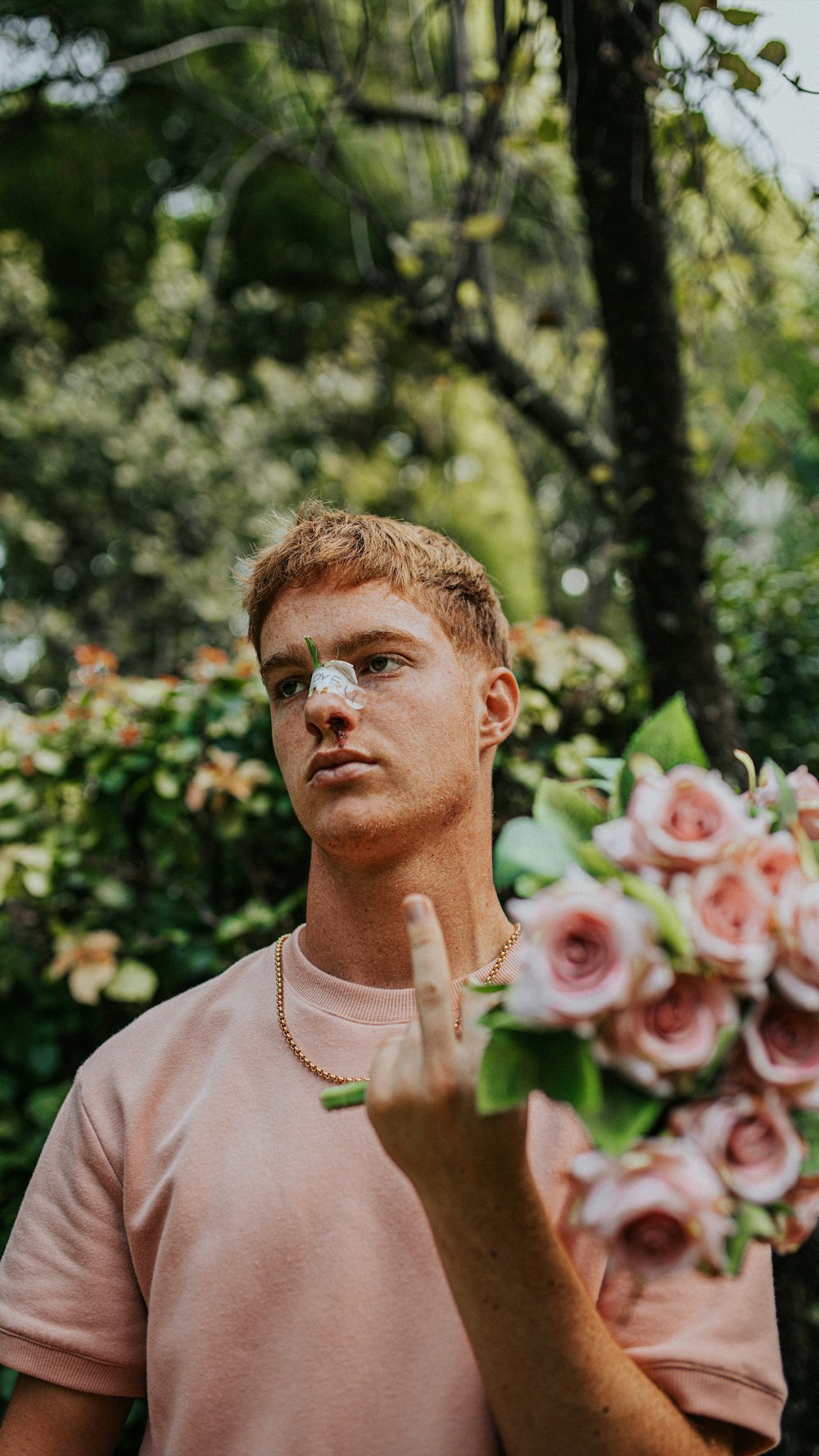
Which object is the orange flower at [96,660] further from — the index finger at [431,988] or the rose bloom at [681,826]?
the rose bloom at [681,826]

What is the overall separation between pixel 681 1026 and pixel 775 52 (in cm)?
193

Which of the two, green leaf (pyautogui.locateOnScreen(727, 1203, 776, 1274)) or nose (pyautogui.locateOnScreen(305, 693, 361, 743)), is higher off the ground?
nose (pyautogui.locateOnScreen(305, 693, 361, 743))

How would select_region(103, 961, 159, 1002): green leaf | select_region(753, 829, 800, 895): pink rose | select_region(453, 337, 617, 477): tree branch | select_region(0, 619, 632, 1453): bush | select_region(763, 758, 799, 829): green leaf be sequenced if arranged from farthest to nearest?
select_region(453, 337, 617, 477): tree branch < select_region(0, 619, 632, 1453): bush < select_region(103, 961, 159, 1002): green leaf < select_region(763, 758, 799, 829): green leaf < select_region(753, 829, 800, 895): pink rose

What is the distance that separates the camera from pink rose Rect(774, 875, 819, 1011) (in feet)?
2.59

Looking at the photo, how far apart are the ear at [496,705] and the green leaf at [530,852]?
771 millimetres

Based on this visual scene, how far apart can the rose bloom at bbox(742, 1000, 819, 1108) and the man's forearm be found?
0.34 metres

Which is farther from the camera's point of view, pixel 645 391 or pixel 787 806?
pixel 645 391

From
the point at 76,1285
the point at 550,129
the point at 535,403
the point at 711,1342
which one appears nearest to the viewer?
the point at 711,1342

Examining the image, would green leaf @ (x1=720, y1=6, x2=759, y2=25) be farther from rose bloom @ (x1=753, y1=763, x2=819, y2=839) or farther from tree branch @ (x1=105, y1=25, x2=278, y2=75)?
tree branch @ (x1=105, y1=25, x2=278, y2=75)

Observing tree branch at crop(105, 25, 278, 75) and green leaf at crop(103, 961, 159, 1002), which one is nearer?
green leaf at crop(103, 961, 159, 1002)

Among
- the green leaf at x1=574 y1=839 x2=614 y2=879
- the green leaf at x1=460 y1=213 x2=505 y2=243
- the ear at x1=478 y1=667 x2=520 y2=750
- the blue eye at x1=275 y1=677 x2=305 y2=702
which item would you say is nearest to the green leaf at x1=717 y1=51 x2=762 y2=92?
the green leaf at x1=460 y1=213 x2=505 y2=243

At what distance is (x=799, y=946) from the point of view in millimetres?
796

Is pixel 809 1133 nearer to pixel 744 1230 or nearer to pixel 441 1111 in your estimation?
pixel 744 1230

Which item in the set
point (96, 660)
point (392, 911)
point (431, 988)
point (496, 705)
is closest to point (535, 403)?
point (96, 660)
